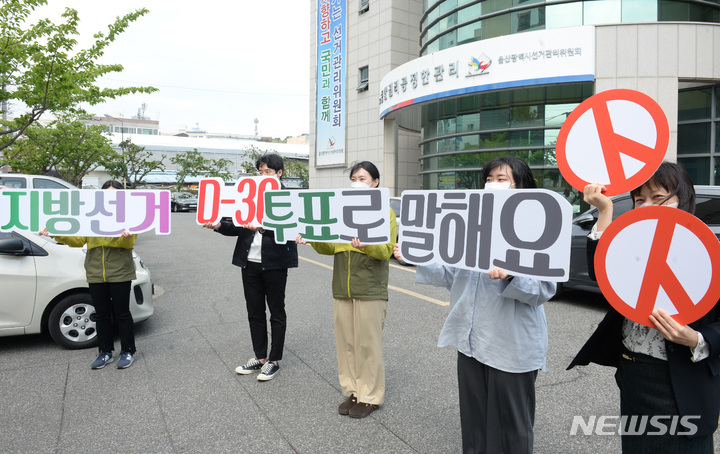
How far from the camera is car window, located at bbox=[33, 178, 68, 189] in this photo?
8.48 metres

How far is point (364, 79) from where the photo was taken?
→ 2330 centimetres

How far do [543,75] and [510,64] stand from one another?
1.01 metres

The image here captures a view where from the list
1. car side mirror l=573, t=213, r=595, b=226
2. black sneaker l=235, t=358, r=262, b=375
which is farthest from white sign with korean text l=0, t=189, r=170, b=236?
car side mirror l=573, t=213, r=595, b=226

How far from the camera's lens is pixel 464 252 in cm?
229

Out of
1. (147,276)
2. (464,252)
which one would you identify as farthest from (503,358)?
(147,276)

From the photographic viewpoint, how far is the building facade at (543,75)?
12211 millimetres

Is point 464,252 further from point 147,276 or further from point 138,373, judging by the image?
point 147,276

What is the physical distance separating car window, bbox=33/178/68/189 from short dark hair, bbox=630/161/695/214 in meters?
9.44

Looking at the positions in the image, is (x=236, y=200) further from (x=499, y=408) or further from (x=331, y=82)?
(x=331, y=82)

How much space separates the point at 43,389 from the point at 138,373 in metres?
0.69

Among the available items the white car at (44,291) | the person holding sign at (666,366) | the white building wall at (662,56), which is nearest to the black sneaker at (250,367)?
the white car at (44,291)

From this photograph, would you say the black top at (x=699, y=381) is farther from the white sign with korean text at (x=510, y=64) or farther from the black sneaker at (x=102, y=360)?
the white sign with korean text at (x=510, y=64)

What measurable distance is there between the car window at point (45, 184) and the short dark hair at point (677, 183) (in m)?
9.44

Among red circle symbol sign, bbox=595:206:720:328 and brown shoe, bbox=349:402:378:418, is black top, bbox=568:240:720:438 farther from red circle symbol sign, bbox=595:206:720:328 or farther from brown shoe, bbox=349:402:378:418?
brown shoe, bbox=349:402:378:418
